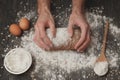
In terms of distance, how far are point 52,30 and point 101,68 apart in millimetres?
265

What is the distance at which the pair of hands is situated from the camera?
130 cm

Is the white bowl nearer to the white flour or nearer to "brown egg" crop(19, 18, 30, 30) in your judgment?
"brown egg" crop(19, 18, 30, 30)

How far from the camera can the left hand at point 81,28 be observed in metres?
1.29

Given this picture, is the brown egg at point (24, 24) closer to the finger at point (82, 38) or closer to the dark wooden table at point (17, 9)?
the dark wooden table at point (17, 9)

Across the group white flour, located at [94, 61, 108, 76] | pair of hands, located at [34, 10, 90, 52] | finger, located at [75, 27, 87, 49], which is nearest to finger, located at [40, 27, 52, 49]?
pair of hands, located at [34, 10, 90, 52]

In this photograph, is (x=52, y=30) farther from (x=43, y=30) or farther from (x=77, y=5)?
(x=77, y=5)

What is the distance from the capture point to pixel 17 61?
1322 millimetres

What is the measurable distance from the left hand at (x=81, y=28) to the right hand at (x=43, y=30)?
81 millimetres

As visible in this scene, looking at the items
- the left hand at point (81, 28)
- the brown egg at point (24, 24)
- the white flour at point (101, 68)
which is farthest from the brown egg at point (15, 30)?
the white flour at point (101, 68)

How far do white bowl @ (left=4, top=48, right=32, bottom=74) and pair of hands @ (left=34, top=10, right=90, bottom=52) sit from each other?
78mm

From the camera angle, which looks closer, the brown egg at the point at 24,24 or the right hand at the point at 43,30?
the right hand at the point at 43,30

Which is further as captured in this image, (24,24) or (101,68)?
Answer: (24,24)

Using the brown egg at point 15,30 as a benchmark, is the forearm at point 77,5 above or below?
above

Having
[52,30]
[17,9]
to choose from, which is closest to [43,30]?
[52,30]
